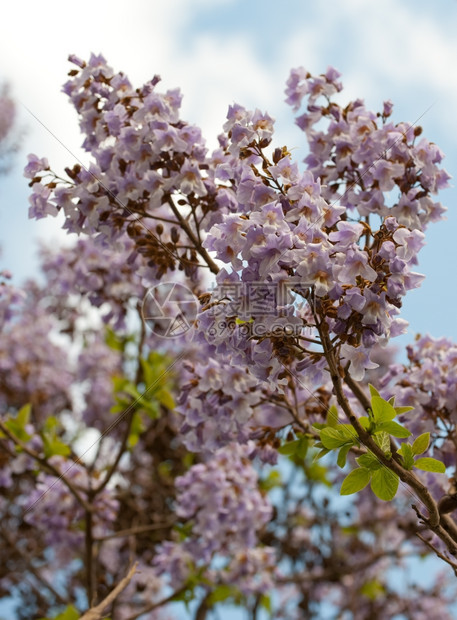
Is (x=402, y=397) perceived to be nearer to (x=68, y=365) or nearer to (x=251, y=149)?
(x=251, y=149)

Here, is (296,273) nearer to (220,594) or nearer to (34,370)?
(220,594)

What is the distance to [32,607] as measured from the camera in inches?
266

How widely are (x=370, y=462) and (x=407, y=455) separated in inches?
5.2

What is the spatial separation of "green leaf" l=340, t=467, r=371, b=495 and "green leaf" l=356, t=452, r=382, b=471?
1.1 inches

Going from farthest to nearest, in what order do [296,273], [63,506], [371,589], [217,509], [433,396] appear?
[371,589] → [63,506] → [217,509] → [433,396] → [296,273]

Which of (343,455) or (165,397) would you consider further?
(165,397)

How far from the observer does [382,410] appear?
6.74 ft

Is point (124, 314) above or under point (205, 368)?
above

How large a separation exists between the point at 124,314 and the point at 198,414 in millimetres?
1570

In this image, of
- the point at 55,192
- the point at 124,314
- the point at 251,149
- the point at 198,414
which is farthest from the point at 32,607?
the point at 251,149

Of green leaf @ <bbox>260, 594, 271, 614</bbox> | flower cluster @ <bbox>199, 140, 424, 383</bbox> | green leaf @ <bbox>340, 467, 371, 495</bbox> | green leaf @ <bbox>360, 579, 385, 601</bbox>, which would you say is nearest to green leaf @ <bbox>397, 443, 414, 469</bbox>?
green leaf @ <bbox>340, 467, 371, 495</bbox>

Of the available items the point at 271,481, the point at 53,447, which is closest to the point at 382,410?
the point at 53,447

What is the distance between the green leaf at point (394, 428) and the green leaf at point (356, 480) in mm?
147

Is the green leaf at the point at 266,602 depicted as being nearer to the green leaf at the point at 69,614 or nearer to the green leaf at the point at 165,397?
the green leaf at the point at 165,397
